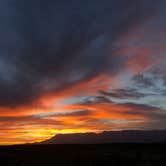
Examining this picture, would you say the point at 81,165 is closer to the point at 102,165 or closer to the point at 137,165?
the point at 102,165

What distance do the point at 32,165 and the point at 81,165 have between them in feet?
24.3

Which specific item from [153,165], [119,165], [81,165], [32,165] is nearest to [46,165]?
[32,165]

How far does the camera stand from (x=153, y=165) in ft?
135

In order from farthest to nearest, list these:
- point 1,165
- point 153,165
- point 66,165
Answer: point 1,165, point 66,165, point 153,165

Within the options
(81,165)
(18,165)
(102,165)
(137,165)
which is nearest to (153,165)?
(137,165)

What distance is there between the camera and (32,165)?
46125mm

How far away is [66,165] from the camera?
44344mm

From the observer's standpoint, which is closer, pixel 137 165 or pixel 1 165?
pixel 137 165

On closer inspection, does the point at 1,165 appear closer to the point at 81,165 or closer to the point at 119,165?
the point at 81,165

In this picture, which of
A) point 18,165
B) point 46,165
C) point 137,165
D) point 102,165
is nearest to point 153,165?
point 137,165

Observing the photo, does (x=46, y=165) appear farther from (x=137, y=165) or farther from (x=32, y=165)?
(x=137, y=165)

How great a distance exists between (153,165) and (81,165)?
9.12 metres

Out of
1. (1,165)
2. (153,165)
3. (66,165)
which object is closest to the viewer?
(153,165)

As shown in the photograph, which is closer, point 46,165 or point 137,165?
point 137,165
